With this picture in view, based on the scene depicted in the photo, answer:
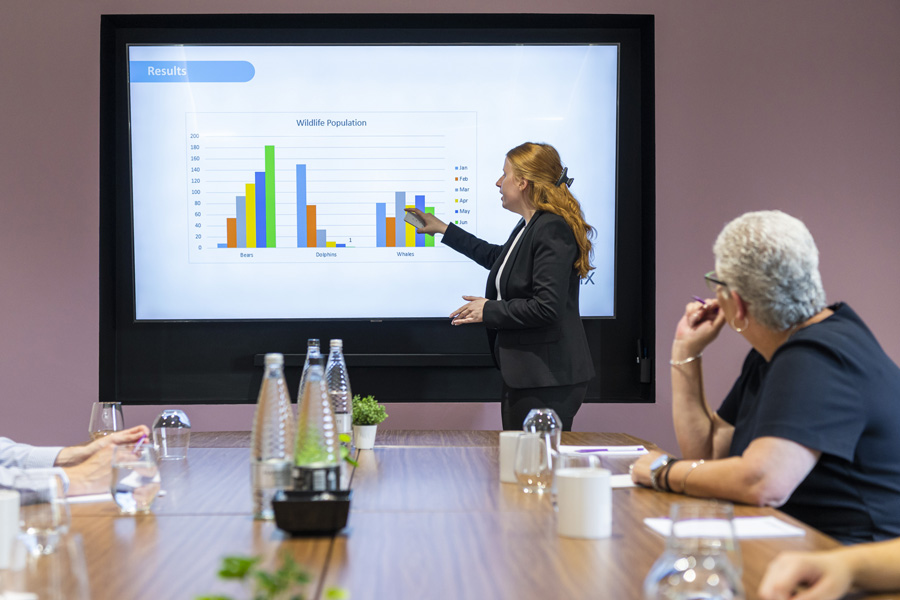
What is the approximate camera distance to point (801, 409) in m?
1.48

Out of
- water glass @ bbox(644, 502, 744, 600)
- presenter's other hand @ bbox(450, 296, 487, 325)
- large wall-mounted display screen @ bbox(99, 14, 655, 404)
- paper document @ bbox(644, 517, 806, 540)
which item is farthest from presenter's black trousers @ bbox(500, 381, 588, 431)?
water glass @ bbox(644, 502, 744, 600)

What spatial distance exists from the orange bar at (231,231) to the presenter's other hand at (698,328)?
2473 mm

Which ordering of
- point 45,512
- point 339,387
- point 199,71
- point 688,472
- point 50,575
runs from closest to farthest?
point 50,575 < point 45,512 < point 688,472 < point 339,387 < point 199,71

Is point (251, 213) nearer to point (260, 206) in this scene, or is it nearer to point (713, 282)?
point (260, 206)

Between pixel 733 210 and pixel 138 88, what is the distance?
2801 mm

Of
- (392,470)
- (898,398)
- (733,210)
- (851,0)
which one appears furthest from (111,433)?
(851,0)

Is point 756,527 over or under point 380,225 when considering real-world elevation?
under

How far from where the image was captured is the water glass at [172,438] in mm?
2154

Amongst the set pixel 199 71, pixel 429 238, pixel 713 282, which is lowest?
pixel 713 282

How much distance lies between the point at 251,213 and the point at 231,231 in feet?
0.41

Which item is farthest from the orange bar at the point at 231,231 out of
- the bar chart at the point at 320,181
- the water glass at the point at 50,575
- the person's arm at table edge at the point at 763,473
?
the water glass at the point at 50,575

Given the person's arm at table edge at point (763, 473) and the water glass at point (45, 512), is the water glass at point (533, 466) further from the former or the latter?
the water glass at point (45, 512)

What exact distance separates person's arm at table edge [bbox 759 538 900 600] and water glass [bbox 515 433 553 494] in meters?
0.63

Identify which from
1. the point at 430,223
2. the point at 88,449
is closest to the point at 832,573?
the point at 88,449
